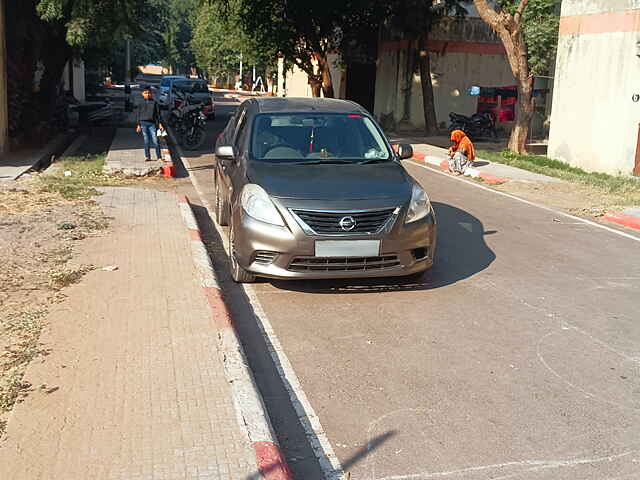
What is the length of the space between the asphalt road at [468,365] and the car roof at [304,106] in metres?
1.85

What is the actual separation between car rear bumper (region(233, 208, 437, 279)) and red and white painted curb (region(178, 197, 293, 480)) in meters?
0.54

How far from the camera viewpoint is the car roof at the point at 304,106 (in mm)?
8797

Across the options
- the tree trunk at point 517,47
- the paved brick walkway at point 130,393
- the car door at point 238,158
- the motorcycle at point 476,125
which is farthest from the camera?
the motorcycle at point 476,125

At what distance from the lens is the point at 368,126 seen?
8812mm

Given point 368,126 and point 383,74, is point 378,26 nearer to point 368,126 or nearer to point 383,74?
point 383,74

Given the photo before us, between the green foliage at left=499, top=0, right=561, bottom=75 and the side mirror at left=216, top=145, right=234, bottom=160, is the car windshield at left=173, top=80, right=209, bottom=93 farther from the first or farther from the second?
the side mirror at left=216, top=145, right=234, bottom=160

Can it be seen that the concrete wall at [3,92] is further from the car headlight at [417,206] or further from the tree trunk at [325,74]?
the tree trunk at [325,74]

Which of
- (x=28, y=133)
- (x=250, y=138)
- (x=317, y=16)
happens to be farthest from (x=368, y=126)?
(x=317, y=16)

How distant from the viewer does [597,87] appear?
1864cm

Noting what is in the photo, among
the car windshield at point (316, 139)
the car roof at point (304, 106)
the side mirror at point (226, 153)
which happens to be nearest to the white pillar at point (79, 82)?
the car roof at point (304, 106)

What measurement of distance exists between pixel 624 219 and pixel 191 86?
26117 mm

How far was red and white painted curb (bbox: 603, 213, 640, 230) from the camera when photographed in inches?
465

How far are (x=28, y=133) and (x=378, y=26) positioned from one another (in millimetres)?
17569

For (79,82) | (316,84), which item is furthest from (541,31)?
(79,82)
